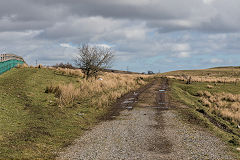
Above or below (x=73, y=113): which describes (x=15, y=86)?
above

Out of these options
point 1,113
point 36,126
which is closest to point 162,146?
point 36,126

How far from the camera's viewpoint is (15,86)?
18.8 metres

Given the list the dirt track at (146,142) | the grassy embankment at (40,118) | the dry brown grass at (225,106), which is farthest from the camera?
the dry brown grass at (225,106)

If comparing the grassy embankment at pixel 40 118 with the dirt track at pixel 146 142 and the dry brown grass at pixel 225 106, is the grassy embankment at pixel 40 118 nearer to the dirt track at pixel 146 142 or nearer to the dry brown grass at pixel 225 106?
the dirt track at pixel 146 142

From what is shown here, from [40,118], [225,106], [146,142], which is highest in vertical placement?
[40,118]

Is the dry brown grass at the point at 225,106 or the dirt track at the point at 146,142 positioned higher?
the dirt track at the point at 146,142

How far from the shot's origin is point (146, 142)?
28.4 feet

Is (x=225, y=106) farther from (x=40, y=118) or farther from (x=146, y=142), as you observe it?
(x=40, y=118)

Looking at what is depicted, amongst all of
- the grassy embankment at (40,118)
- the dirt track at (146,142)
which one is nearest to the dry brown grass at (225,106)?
the dirt track at (146,142)

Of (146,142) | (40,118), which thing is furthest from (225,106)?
(40,118)

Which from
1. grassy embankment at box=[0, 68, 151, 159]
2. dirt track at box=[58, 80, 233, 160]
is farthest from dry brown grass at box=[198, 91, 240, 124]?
grassy embankment at box=[0, 68, 151, 159]

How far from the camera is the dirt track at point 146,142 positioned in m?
7.29

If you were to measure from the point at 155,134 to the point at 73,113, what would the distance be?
560cm

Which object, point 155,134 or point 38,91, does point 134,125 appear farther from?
point 38,91
